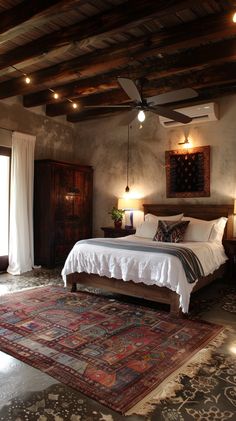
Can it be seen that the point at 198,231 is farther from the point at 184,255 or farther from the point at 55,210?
the point at 55,210

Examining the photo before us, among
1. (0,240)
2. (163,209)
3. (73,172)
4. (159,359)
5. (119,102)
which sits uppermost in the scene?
(119,102)

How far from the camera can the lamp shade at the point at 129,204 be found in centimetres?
612

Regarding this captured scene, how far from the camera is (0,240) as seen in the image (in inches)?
227

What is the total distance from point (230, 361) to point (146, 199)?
4.00 m

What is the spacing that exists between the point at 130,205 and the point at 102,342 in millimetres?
3529

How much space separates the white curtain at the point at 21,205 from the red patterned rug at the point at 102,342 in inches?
65.6

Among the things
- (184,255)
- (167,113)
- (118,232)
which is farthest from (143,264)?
(118,232)

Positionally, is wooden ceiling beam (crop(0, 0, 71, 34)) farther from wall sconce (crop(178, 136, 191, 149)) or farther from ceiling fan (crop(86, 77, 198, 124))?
wall sconce (crop(178, 136, 191, 149))

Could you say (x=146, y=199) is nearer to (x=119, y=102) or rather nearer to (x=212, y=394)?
(x=119, y=102)

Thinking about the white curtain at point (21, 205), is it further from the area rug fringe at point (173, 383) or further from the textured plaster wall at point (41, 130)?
the area rug fringe at point (173, 383)

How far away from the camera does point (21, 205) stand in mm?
5805

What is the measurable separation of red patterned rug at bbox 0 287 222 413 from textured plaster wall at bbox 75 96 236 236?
8.78 feet

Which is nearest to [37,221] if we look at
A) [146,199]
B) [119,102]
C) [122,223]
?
[122,223]

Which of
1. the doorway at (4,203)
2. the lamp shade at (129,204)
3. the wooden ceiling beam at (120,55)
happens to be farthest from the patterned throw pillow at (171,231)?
the doorway at (4,203)
